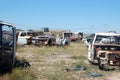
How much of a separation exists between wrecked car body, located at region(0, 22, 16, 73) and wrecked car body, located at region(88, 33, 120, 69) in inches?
209

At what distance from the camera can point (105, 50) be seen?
59.7 ft

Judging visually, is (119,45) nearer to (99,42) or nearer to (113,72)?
(99,42)

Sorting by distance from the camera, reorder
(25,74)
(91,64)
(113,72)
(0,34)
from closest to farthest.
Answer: (0,34) → (25,74) → (113,72) → (91,64)

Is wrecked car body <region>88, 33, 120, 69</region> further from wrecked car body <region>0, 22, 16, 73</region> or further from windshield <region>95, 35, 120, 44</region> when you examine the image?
wrecked car body <region>0, 22, 16, 73</region>

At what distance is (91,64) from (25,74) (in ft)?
20.4

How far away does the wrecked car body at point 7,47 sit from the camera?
12.6 m

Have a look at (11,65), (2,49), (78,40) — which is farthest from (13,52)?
(78,40)

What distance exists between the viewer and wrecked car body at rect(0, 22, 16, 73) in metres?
12.6

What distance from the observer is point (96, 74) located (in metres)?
15.6

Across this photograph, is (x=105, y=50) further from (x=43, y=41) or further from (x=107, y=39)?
(x=43, y=41)

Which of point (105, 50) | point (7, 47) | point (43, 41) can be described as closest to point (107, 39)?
point (105, 50)

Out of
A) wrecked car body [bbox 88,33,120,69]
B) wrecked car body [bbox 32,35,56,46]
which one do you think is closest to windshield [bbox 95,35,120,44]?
wrecked car body [bbox 88,33,120,69]

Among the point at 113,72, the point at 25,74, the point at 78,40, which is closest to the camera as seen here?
the point at 25,74

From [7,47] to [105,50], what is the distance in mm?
6442
